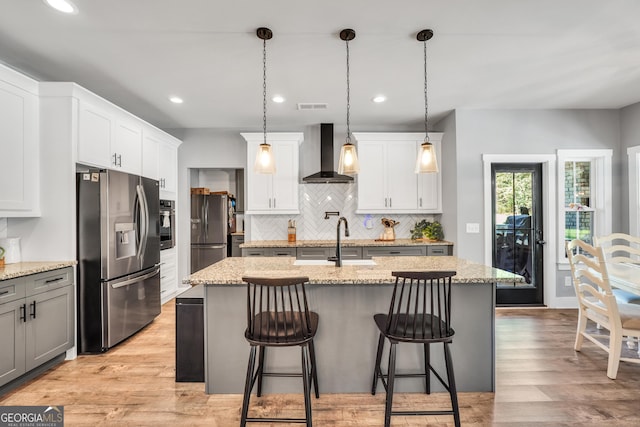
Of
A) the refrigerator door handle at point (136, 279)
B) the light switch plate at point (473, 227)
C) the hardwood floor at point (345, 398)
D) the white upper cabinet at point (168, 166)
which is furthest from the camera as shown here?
the white upper cabinet at point (168, 166)

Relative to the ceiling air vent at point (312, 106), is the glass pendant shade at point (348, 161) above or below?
below

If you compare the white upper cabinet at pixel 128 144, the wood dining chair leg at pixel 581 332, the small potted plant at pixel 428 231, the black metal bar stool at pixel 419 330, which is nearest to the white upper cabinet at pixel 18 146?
the white upper cabinet at pixel 128 144

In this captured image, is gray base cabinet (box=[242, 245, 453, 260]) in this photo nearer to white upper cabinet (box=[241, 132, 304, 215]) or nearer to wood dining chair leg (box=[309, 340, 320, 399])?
white upper cabinet (box=[241, 132, 304, 215])

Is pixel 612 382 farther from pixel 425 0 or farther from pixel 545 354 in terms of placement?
pixel 425 0

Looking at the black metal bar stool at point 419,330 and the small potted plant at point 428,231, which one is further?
the small potted plant at point 428,231

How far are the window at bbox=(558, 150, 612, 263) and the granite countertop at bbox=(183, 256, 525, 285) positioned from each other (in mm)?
2595

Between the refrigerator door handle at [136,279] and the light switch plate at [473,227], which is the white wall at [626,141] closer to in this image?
the light switch plate at [473,227]

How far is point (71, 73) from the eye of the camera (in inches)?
123

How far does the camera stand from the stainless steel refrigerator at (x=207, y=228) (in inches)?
204

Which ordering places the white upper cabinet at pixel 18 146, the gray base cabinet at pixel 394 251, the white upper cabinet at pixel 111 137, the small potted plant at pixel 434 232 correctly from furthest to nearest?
the small potted plant at pixel 434 232 < the gray base cabinet at pixel 394 251 < the white upper cabinet at pixel 111 137 < the white upper cabinet at pixel 18 146

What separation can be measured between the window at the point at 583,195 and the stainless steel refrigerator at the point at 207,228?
15.7 feet

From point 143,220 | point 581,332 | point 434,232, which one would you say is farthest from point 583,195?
point 143,220

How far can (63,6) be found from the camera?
214 centimetres

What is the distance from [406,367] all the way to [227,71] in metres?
2.97
